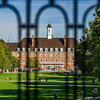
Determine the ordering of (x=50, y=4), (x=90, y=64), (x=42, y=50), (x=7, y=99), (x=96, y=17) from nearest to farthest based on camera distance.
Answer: (x=50, y=4) → (x=7, y=99) → (x=90, y=64) → (x=96, y=17) → (x=42, y=50)

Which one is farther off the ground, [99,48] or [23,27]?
[99,48]

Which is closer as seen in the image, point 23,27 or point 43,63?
point 23,27

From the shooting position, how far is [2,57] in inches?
3275

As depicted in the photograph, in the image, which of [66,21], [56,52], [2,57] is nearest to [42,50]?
[56,52]

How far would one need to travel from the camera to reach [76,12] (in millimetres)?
4820

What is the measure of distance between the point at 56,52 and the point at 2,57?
36.6m

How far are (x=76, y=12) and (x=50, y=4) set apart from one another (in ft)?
1.16

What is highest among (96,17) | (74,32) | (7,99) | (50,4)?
(96,17)

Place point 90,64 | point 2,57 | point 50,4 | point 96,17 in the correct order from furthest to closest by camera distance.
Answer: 1. point 2,57
2. point 96,17
3. point 90,64
4. point 50,4

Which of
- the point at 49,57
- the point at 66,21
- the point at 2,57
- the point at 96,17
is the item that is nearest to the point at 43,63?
the point at 49,57

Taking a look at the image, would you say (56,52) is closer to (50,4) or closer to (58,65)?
(58,65)

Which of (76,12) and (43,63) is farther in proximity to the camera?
(43,63)

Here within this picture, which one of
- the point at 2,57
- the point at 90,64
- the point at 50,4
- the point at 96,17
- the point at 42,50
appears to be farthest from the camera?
the point at 42,50

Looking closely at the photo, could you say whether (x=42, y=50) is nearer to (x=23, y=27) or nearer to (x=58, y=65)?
(x=58, y=65)
